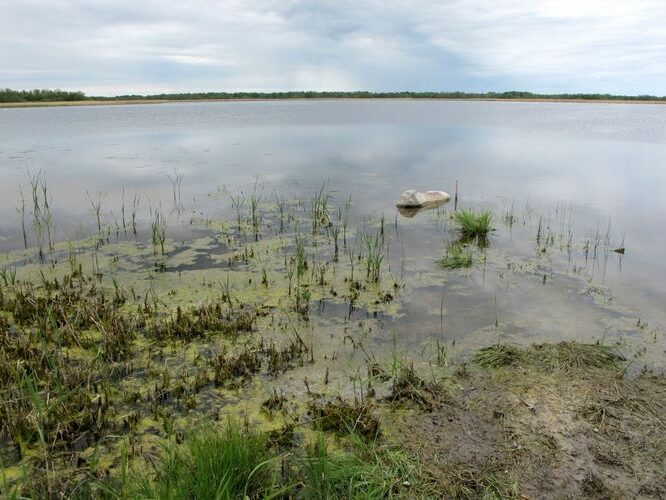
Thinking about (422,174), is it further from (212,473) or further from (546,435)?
(212,473)

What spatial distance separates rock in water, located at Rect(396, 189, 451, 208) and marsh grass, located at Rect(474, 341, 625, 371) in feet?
22.7

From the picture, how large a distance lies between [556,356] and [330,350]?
217cm

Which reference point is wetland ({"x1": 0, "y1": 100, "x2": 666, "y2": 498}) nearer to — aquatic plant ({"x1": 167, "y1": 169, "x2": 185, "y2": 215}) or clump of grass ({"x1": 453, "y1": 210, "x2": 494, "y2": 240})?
clump of grass ({"x1": 453, "y1": 210, "x2": 494, "y2": 240})

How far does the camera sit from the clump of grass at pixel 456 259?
7.54 m

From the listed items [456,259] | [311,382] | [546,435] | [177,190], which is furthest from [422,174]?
[546,435]

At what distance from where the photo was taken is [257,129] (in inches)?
1258

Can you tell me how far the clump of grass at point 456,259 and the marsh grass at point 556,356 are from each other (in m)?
2.65

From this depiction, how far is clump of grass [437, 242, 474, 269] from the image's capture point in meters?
7.54

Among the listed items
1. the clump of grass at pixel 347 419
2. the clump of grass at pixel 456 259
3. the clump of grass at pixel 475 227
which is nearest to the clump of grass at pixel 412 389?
the clump of grass at pixel 347 419

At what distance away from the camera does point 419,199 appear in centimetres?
1166

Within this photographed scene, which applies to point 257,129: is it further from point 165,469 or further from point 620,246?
point 165,469

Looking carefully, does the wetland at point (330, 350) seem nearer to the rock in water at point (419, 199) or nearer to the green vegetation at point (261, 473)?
the green vegetation at point (261, 473)

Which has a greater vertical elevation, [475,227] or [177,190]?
[177,190]

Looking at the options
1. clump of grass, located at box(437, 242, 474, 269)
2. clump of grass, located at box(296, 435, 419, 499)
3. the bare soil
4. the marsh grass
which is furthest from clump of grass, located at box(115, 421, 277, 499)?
clump of grass, located at box(437, 242, 474, 269)
